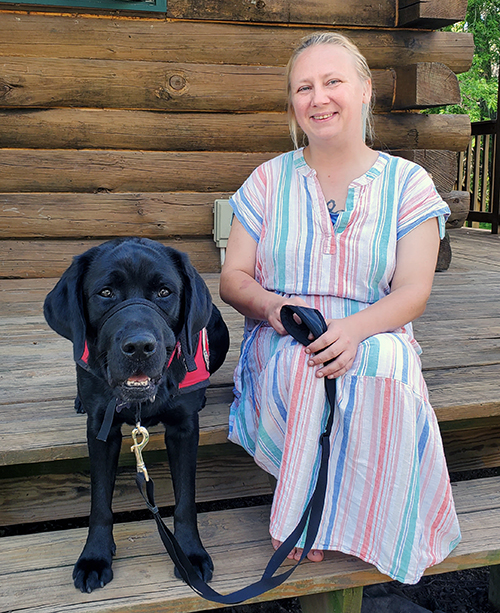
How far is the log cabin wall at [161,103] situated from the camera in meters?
3.85

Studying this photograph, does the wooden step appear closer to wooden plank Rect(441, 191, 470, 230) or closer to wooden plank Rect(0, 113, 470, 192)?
wooden plank Rect(0, 113, 470, 192)

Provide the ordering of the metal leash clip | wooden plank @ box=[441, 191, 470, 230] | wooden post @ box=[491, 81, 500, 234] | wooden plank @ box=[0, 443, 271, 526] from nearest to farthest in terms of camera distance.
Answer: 1. the metal leash clip
2. wooden plank @ box=[0, 443, 271, 526]
3. wooden plank @ box=[441, 191, 470, 230]
4. wooden post @ box=[491, 81, 500, 234]

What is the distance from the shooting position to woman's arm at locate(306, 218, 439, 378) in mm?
1575

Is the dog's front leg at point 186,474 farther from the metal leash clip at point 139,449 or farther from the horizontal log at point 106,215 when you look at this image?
the horizontal log at point 106,215

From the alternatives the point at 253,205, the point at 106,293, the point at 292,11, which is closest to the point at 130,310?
the point at 106,293

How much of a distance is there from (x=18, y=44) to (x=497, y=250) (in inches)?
174

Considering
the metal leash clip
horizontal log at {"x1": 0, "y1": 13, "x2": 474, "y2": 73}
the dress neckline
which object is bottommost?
the metal leash clip

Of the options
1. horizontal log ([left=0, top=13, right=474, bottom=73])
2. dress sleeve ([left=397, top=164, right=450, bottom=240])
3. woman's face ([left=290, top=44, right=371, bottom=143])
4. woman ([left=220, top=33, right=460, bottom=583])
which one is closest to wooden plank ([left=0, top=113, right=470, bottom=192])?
horizontal log ([left=0, top=13, right=474, bottom=73])

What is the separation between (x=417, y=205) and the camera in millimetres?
1887

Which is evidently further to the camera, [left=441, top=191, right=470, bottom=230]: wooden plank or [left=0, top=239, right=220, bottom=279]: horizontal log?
[left=441, top=191, right=470, bottom=230]: wooden plank

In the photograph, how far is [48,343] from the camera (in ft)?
9.42

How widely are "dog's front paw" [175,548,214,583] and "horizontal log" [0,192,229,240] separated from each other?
2.85 m

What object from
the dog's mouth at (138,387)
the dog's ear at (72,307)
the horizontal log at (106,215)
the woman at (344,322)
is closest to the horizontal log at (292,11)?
the horizontal log at (106,215)

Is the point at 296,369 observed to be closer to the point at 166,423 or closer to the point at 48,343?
the point at 166,423
